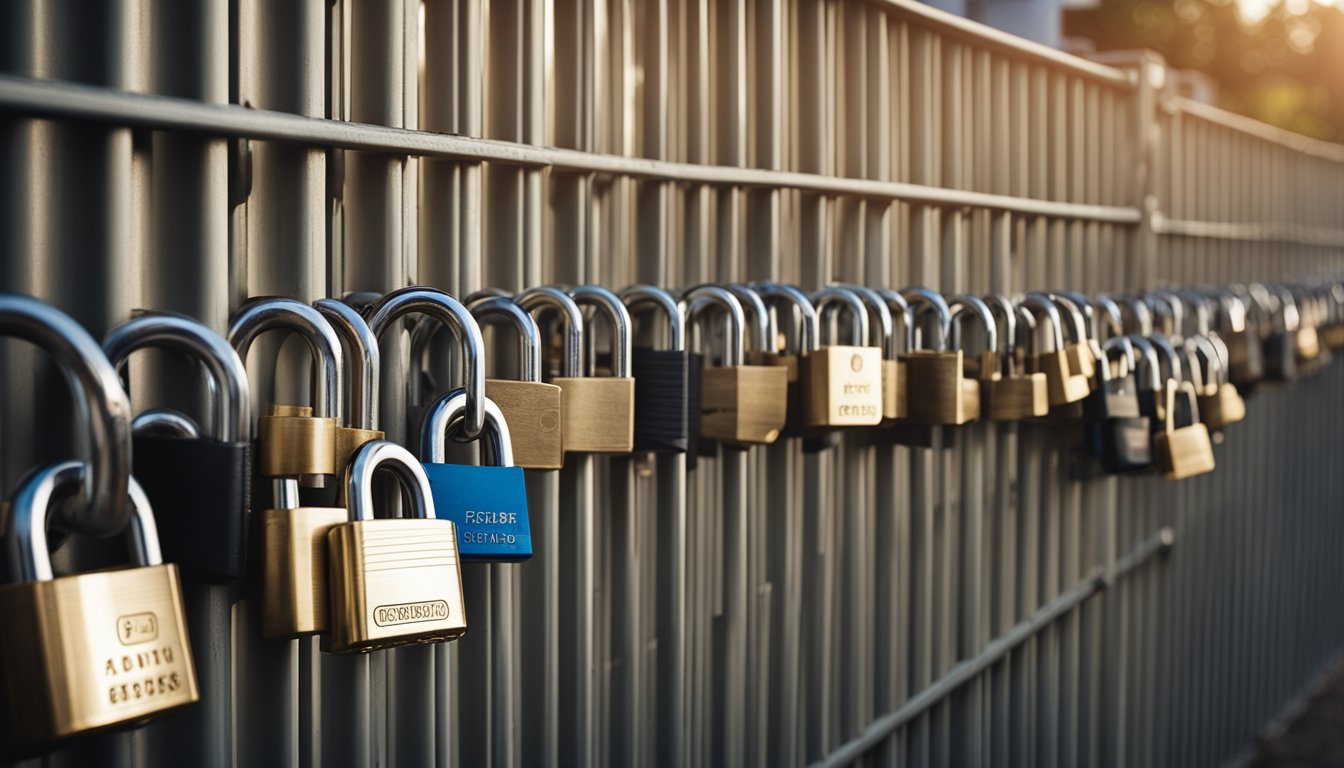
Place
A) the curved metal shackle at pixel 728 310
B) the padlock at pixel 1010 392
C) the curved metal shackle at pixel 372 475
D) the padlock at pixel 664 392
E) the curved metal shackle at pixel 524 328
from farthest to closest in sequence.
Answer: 1. the padlock at pixel 1010 392
2. the curved metal shackle at pixel 728 310
3. the padlock at pixel 664 392
4. the curved metal shackle at pixel 524 328
5. the curved metal shackle at pixel 372 475

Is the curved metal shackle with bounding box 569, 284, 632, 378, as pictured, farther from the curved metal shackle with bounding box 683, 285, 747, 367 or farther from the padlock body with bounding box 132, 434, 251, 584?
the padlock body with bounding box 132, 434, 251, 584

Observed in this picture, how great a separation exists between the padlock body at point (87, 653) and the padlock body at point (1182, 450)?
3.10 m

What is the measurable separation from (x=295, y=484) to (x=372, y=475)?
87 mm

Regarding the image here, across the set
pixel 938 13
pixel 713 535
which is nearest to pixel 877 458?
pixel 713 535

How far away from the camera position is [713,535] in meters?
2.76

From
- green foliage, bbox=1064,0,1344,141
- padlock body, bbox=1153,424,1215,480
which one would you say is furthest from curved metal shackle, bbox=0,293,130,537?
green foliage, bbox=1064,0,1344,141

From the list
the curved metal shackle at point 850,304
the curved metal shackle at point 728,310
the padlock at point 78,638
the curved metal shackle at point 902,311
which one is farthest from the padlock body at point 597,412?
the curved metal shackle at point 902,311

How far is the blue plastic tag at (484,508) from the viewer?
69.6 inches

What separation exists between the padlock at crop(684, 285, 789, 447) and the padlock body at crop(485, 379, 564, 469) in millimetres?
534

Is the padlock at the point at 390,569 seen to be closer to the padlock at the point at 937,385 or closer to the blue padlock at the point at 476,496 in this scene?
the blue padlock at the point at 476,496

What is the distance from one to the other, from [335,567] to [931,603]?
2347 millimetres

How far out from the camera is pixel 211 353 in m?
1.50

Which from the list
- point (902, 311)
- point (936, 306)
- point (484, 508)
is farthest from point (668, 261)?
point (484, 508)

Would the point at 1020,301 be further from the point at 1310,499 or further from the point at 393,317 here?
the point at 1310,499
